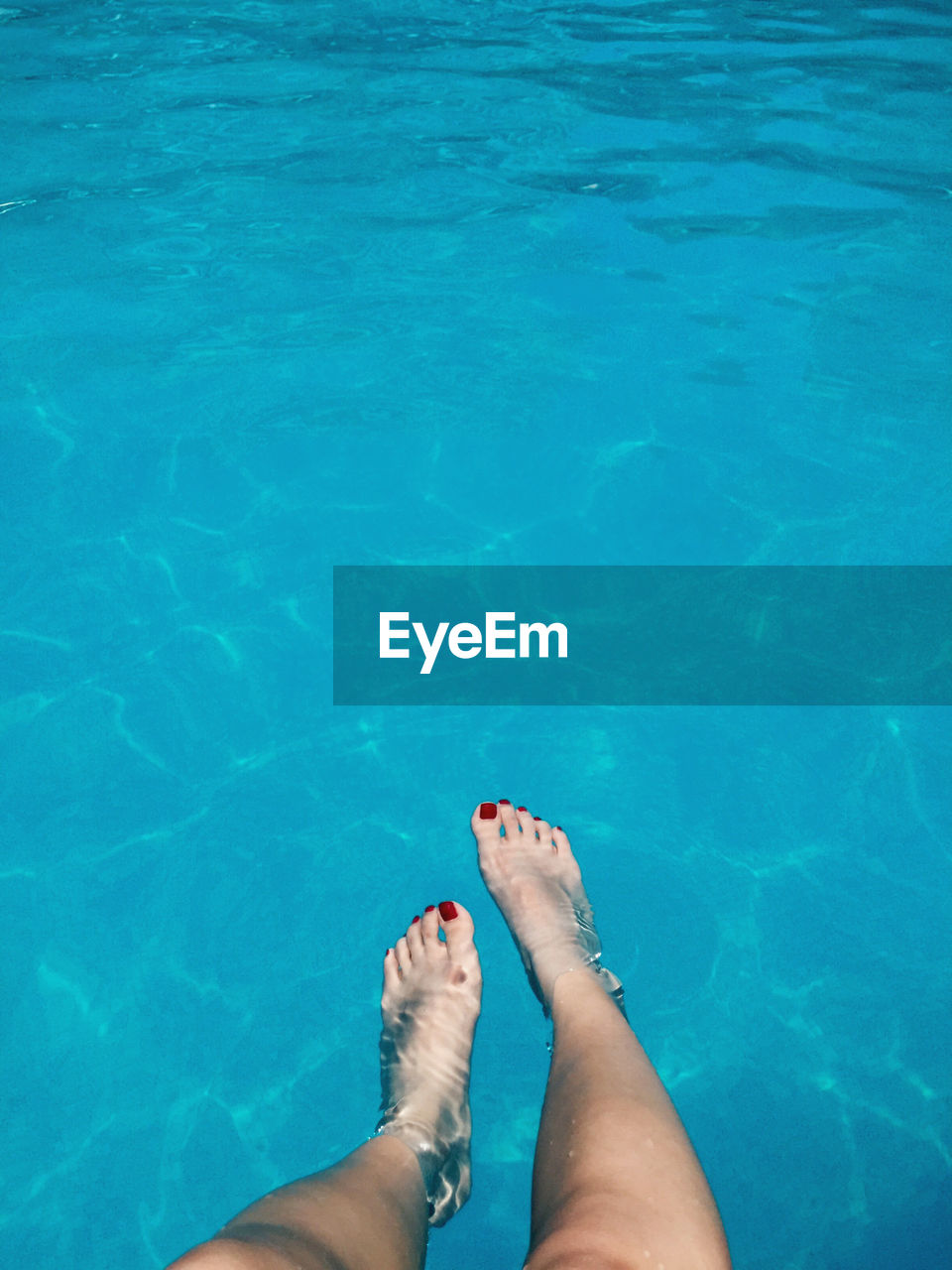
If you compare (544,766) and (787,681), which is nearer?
(544,766)

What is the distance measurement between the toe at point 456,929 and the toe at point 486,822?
0.28m

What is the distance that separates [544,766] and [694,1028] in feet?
3.58

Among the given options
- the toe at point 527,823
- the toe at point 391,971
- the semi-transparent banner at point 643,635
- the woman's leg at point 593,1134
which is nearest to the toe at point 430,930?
the toe at point 391,971

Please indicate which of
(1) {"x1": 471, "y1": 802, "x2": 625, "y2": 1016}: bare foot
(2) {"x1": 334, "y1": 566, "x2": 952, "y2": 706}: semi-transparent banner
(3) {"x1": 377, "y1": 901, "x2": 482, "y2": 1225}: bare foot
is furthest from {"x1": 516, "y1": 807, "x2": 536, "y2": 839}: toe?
(2) {"x1": 334, "y1": 566, "x2": 952, "y2": 706}: semi-transparent banner

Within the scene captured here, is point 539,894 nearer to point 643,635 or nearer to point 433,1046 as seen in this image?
point 433,1046

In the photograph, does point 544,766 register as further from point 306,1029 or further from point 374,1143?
point 374,1143

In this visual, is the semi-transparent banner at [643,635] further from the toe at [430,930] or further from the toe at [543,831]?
the toe at [430,930]

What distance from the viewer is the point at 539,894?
3217mm

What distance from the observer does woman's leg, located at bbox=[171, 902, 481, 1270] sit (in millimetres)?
1869

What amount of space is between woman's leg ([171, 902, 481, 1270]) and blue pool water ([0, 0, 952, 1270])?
0.18 meters

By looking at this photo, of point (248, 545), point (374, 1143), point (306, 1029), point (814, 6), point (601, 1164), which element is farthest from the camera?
point (814, 6)

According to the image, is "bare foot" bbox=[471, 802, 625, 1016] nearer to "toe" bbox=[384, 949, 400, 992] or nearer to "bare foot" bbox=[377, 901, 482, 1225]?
"bare foot" bbox=[377, 901, 482, 1225]

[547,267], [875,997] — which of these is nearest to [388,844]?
[875,997]

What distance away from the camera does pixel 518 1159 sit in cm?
285
